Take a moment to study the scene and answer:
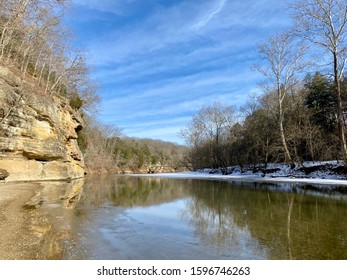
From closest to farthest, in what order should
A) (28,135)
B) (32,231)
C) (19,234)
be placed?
(19,234)
(32,231)
(28,135)

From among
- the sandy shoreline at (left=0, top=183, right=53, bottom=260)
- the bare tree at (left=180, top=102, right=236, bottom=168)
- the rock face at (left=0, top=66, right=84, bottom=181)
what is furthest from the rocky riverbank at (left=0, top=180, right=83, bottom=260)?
the bare tree at (left=180, top=102, right=236, bottom=168)

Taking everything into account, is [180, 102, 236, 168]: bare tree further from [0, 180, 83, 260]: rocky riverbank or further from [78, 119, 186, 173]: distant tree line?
[0, 180, 83, 260]: rocky riverbank

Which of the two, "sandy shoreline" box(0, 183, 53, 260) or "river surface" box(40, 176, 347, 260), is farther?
"river surface" box(40, 176, 347, 260)

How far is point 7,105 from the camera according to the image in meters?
18.6

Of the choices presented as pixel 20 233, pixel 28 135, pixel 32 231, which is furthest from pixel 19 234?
pixel 28 135

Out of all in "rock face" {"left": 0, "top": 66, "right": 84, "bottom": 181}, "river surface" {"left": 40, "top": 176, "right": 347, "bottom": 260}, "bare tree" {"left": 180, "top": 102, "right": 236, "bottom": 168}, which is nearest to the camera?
"river surface" {"left": 40, "top": 176, "right": 347, "bottom": 260}

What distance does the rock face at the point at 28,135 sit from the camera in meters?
18.9

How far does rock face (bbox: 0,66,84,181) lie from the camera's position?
745 inches

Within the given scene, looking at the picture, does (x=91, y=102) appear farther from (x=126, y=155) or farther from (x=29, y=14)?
(x=126, y=155)

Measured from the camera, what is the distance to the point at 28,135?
836 inches

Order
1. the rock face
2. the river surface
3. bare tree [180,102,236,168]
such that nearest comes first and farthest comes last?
the river surface < the rock face < bare tree [180,102,236,168]

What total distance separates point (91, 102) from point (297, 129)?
96.4 feet

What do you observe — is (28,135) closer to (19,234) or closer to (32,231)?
(32,231)
